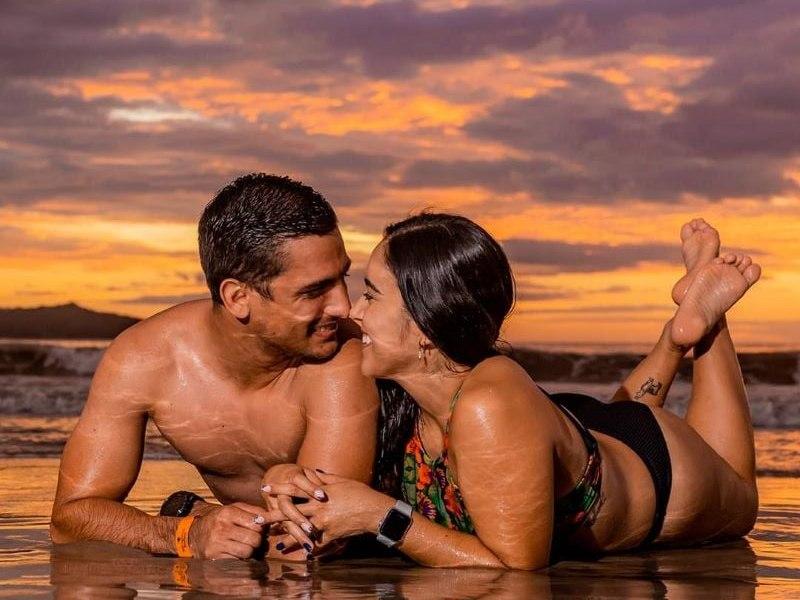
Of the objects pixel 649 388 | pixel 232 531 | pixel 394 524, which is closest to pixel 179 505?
pixel 232 531

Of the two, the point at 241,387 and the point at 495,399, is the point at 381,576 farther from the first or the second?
the point at 241,387

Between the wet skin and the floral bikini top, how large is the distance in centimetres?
21

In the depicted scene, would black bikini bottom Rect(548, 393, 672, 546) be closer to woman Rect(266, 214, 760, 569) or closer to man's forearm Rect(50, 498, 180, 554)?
woman Rect(266, 214, 760, 569)

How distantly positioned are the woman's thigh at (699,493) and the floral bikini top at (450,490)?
61 cm

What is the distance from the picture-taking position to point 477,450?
445 cm

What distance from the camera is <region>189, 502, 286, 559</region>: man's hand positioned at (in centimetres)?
493

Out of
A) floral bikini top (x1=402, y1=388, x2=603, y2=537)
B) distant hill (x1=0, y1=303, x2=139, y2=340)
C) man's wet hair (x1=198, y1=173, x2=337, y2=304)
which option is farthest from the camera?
distant hill (x1=0, y1=303, x2=139, y2=340)

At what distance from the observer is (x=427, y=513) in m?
5.17

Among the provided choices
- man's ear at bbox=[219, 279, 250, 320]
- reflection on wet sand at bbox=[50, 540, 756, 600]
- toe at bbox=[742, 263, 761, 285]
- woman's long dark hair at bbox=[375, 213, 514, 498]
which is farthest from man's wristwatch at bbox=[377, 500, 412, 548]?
toe at bbox=[742, 263, 761, 285]

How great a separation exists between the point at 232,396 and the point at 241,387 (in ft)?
0.19

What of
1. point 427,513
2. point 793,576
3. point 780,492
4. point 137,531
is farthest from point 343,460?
point 780,492

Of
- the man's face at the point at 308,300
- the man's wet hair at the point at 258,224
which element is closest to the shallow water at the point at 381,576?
the man's face at the point at 308,300

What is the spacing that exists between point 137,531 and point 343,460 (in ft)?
3.03

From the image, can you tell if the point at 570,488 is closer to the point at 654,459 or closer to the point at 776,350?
the point at 654,459
